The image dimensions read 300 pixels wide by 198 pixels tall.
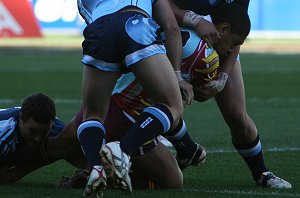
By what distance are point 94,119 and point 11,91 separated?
8.83m

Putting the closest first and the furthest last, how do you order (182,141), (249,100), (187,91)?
(187,91) < (182,141) < (249,100)

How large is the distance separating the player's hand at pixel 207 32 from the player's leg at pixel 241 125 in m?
0.40

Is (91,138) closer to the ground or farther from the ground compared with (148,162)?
farther from the ground

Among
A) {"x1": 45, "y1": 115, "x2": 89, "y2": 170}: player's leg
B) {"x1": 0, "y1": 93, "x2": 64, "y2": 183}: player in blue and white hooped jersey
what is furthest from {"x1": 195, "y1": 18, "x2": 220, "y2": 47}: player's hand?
{"x1": 0, "y1": 93, "x2": 64, "y2": 183}: player in blue and white hooped jersey

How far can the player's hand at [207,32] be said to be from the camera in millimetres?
6762

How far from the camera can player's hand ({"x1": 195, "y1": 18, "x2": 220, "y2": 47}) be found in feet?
22.2

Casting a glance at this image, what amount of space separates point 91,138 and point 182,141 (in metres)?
1.40

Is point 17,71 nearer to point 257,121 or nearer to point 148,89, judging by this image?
point 257,121

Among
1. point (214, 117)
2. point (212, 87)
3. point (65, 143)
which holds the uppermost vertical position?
point (212, 87)

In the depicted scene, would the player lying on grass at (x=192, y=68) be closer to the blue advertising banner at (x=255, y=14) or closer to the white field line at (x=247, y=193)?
the white field line at (x=247, y=193)

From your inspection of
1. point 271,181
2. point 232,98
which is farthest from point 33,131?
point 271,181

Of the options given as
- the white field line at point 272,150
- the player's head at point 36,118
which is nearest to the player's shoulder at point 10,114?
the player's head at point 36,118

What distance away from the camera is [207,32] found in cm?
675

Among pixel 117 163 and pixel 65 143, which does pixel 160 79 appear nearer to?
pixel 117 163
